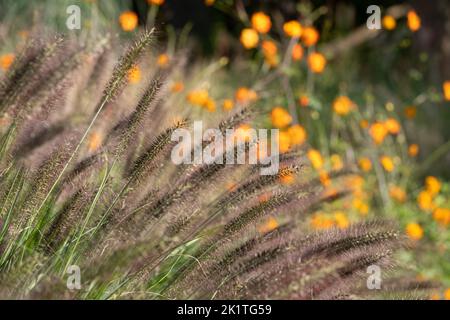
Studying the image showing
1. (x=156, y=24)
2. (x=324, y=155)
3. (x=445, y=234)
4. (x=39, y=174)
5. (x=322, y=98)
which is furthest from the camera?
(x=322, y=98)

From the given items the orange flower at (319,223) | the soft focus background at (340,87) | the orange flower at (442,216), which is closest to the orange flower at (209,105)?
the soft focus background at (340,87)

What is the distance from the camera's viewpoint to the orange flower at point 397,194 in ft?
15.1

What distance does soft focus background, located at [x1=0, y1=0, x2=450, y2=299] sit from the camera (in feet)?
13.9

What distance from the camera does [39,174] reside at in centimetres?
194

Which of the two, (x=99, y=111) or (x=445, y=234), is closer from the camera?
(x=99, y=111)

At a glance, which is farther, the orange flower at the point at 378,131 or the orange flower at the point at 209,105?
the orange flower at the point at 378,131

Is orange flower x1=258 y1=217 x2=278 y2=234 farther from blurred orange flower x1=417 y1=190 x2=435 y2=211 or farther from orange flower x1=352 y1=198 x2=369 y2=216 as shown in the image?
blurred orange flower x1=417 y1=190 x2=435 y2=211

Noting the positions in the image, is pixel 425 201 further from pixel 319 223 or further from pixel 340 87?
pixel 319 223

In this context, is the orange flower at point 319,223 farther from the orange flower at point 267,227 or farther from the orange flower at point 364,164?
the orange flower at point 364,164

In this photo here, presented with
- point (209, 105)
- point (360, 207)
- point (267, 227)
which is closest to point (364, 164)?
point (360, 207)
